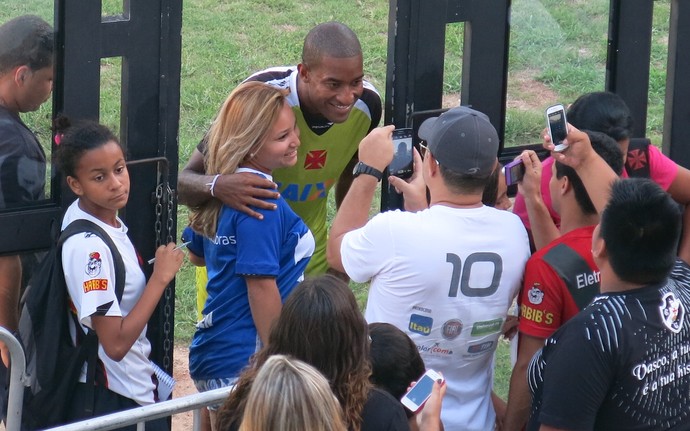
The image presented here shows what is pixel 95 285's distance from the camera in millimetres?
3689

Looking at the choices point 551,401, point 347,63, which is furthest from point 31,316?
point 551,401

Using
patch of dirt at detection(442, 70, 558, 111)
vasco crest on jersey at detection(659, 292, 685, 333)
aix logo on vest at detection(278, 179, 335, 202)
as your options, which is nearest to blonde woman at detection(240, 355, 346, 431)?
vasco crest on jersey at detection(659, 292, 685, 333)

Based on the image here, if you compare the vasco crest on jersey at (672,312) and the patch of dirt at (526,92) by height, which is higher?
Answer: the patch of dirt at (526,92)

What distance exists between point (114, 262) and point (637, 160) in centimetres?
221

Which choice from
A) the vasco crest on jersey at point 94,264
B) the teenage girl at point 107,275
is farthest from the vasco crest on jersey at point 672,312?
the vasco crest on jersey at point 94,264

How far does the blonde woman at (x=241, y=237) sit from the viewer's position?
3.87 meters

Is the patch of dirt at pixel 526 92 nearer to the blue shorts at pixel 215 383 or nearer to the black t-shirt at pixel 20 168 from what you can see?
the blue shorts at pixel 215 383

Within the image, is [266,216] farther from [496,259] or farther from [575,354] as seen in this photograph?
[575,354]

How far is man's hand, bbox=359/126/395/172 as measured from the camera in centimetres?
396

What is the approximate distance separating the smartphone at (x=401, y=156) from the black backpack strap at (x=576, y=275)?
36.7 inches

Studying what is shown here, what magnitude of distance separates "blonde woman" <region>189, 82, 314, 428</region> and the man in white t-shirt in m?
0.22

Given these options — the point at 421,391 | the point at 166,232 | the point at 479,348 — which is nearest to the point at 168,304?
the point at 166,232

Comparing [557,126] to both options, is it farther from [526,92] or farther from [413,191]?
[526,92]

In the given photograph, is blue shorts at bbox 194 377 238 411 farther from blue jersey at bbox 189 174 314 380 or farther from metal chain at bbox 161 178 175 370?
metal chain at bbox 161 178 175 370
